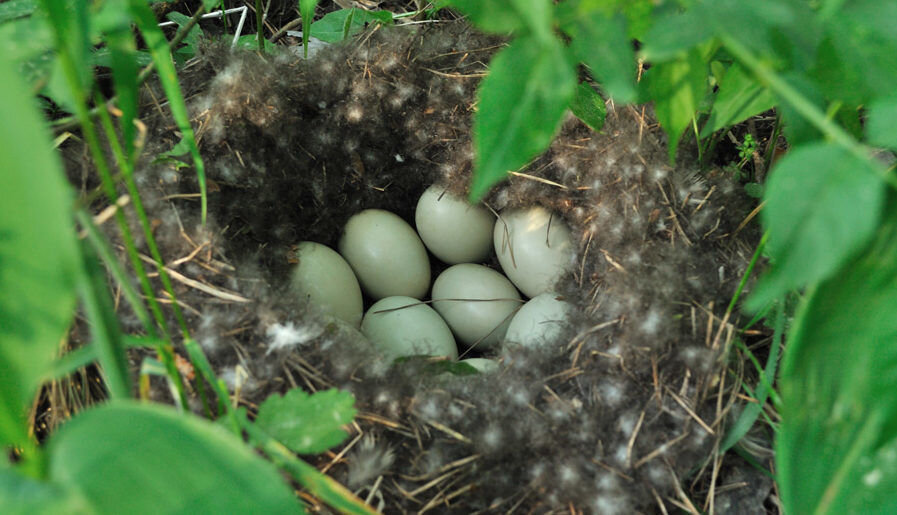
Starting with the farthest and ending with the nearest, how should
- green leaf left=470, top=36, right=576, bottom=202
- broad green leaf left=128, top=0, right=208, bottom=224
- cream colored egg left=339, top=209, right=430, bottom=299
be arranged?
cream colored egg left=339, top=209, right=430, bottom=299 < broad green leaf left=128, top=0, right=208, bottom=224 < green leaf left=470, top=36, right=576, bottom=202

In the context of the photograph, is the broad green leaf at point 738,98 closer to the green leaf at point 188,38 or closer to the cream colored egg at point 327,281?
the cream colored egg at point 327,281

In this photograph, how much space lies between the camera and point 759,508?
0.86m

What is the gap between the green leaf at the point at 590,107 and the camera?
102cm

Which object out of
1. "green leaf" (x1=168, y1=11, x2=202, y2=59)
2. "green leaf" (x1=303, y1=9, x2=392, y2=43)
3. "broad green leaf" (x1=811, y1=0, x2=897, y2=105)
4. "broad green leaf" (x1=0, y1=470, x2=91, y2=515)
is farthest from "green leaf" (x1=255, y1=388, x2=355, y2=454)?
"green leaf" (x1=303, y1=9, x2=392, y2=43)

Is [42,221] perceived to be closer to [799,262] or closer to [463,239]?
[799,262]

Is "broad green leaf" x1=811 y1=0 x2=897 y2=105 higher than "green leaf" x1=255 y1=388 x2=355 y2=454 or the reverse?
higher

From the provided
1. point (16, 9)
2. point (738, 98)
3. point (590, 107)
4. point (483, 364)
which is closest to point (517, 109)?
point (738, 98)

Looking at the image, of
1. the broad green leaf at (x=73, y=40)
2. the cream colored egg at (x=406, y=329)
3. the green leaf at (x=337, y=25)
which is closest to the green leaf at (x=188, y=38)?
the green leaf at (x=337, y=25)

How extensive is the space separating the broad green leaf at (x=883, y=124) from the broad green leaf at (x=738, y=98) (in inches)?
12.0

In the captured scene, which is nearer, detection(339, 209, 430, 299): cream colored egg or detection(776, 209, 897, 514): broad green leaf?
detection(776, 209, 897, 514): broad green leaf

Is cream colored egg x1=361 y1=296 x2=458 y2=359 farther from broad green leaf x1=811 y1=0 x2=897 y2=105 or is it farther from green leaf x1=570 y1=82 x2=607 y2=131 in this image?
broad green leaf x1=811 y1=0 x2=897 y2=105

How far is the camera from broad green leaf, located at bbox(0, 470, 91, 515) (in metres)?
0.37

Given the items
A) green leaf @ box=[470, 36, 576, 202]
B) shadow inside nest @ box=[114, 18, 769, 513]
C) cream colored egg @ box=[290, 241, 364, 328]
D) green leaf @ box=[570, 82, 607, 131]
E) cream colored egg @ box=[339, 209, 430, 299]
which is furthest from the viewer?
cream colored egg @ box=[339, 209, 430, 299]

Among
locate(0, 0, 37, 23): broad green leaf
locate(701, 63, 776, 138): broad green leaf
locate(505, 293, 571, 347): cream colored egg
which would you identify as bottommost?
locate(505, 293, 571, 347): cream colored egg
